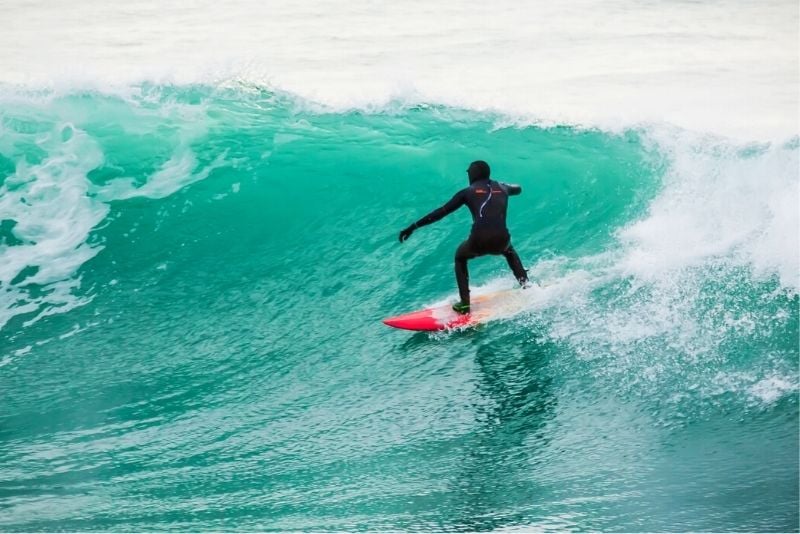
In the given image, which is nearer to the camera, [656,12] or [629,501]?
[629,501]

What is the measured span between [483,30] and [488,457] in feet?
46.4

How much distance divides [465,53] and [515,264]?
9.97m

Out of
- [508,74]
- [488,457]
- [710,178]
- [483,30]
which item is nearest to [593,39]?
[483,30]

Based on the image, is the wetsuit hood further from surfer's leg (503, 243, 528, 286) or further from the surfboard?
the surfboard

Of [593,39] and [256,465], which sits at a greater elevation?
[593,39]

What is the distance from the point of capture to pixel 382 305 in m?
8.16

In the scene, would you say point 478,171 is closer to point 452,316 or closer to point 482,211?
point 482,211

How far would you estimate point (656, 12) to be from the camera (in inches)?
798

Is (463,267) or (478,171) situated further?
(463,267)

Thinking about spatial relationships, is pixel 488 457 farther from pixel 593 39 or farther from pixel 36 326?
pixel 593 39

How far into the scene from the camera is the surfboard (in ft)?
24.2

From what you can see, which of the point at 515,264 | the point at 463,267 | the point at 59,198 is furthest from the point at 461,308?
the point at 59,198

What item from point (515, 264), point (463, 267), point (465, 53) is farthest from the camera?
point (465, 53)

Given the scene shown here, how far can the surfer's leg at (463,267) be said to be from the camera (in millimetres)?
7238
